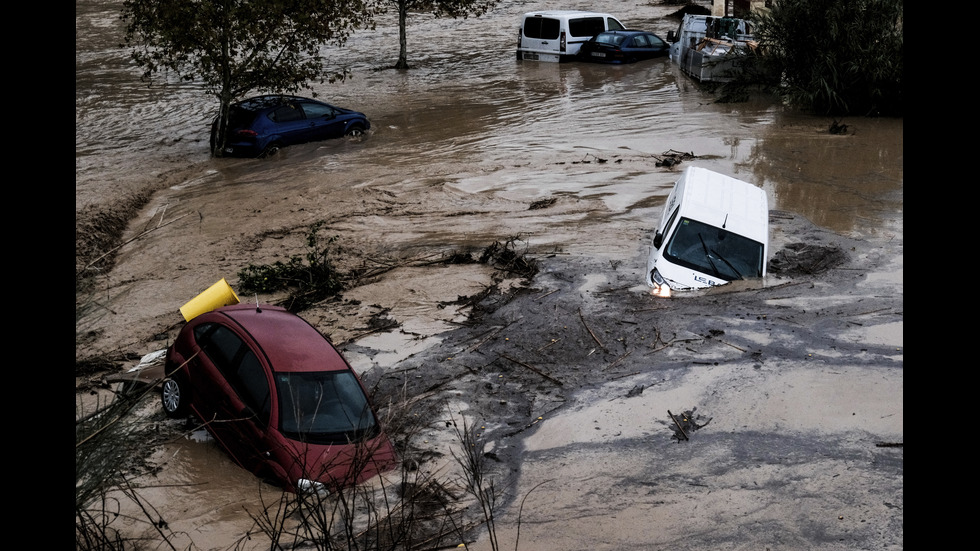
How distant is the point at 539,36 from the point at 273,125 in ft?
45.0

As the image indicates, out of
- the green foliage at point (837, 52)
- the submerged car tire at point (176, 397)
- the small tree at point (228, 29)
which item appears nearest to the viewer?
the submerged car tire at point (176, 397)

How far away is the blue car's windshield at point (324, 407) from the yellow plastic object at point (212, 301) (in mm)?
2719

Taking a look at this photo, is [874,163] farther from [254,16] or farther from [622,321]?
[254,16]

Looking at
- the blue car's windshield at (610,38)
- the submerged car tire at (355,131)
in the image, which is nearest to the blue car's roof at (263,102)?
the submerged car tire at (355,131)

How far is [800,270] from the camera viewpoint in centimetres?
1259

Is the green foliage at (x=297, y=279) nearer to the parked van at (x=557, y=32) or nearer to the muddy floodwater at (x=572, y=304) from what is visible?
the muddy floodwater at (x=572, y=304)

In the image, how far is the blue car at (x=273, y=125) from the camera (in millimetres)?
20094

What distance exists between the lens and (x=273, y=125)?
2033cm

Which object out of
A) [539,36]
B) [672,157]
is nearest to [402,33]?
[539,36]

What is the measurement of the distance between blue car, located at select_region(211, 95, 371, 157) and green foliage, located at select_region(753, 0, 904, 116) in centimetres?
1163

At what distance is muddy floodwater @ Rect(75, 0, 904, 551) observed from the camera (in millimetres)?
7195

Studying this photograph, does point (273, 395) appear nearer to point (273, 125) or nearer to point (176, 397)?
point (176, 397)

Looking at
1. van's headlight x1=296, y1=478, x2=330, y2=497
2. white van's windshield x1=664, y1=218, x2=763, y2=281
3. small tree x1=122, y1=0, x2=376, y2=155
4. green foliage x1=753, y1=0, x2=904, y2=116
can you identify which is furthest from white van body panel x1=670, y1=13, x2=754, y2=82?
van's headlight x1=296, y1=478, x2=330, y2=497
